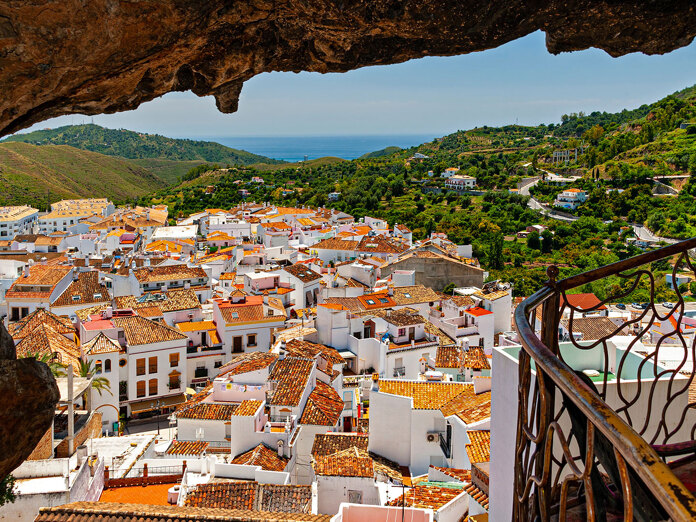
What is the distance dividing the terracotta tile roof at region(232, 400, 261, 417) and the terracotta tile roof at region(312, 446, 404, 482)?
221cm

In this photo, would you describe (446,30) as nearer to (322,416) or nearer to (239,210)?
(322,416)

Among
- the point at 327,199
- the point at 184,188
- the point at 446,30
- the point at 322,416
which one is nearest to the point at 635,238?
the point at 327,199

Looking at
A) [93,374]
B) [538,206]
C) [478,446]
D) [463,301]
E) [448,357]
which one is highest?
[538,206]

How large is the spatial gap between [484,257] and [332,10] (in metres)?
43.5

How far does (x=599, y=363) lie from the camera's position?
609 cm

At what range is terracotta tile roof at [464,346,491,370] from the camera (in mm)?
17589

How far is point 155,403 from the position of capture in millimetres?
21625

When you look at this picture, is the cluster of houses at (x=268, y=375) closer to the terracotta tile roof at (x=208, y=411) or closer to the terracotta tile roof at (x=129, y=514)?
the terracotta tile roof at (x=208, y=411)

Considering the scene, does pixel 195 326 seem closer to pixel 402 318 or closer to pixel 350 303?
pixel 350 303

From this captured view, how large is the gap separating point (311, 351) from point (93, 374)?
6.52 m

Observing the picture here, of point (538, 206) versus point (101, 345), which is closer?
point (101, 345)

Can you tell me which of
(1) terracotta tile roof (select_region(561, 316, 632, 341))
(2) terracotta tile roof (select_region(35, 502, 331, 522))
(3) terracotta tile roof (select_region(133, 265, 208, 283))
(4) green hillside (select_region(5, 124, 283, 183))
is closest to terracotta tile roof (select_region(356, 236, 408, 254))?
(3) terracotta tile roof (select_region(133, 265, 208, 283))

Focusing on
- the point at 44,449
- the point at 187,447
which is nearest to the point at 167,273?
the point at 187,447

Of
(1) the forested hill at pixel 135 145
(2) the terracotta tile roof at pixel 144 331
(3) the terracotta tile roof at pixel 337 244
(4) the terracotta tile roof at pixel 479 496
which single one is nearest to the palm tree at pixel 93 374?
(2) the terracotta tile roof at pixel 144 331
